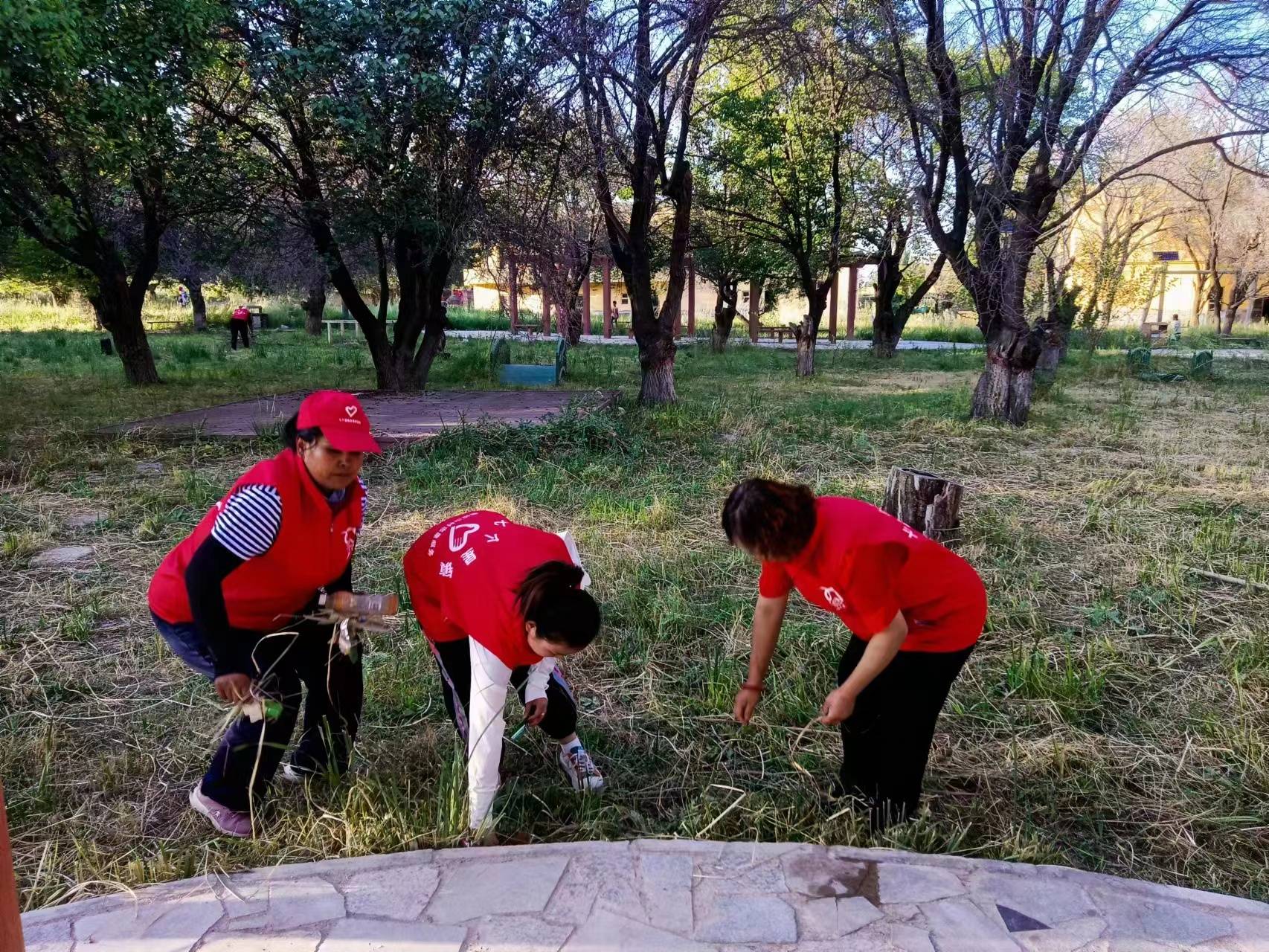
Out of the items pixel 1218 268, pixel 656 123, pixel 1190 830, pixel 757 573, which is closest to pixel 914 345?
pixel 1218 268

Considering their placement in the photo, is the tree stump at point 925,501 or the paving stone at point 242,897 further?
the tree stump at point 925,501

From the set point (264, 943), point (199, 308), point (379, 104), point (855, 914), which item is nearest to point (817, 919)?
point (855, 914)

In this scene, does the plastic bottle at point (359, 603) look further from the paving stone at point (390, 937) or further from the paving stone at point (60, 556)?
the paving stone at point (60, 556)

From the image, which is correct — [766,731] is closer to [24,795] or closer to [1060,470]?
[24,795]

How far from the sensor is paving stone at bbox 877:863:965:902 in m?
2.17

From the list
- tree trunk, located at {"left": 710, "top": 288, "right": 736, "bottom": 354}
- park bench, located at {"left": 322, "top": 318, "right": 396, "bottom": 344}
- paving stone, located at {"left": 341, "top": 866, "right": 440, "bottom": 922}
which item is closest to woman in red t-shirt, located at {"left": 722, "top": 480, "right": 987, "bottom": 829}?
paving stone, located at {"left": 341, "top": 866, "right": 440, "bottom": 922}

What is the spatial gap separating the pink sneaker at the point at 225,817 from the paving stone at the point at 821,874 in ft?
4.93

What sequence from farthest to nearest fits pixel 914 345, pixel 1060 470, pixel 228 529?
pixel 914 345 < pixel 1060 470 < pixel 228 529

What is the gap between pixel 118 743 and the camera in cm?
298

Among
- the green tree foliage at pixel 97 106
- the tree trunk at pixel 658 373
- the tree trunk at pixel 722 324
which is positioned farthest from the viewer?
the tree trunk at pixel 722 324

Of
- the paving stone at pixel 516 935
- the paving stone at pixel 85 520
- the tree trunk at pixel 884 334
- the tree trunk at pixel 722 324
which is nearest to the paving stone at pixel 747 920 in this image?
the paving stone at pixel 516 935

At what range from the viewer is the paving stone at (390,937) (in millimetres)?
1988

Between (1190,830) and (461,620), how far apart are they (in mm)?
2228

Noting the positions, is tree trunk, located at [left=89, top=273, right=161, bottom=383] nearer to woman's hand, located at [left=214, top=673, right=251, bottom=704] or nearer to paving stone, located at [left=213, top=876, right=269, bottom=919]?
woman's hand, located at [left=214, top=673, right=251, bottom=704]
